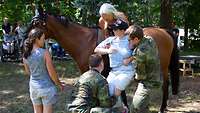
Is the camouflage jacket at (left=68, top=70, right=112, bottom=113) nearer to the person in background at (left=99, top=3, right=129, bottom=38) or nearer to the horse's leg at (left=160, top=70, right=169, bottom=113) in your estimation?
the person in background at (left=99, top=3, right=129, bottom=38)

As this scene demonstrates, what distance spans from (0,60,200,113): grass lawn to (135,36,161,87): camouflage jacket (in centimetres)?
163

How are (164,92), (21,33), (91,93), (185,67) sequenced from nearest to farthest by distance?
(91,93) < (164,92) < (21,33) < (185,67)

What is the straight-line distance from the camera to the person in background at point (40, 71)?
4871mm

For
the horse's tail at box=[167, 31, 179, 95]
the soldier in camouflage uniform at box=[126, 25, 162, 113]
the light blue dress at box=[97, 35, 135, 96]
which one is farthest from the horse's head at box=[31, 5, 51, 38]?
the horse's tail at box=[167, 31, 179, 95]

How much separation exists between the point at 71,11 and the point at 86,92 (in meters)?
10.7

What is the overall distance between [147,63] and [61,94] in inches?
158

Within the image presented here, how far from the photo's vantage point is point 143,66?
5027 mm

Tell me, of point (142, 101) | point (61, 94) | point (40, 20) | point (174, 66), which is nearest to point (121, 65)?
point (142, 101)

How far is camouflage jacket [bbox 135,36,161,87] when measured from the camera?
495cm

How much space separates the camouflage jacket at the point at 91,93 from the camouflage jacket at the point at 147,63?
3.09 ft

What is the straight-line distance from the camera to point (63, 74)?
11.5 meters

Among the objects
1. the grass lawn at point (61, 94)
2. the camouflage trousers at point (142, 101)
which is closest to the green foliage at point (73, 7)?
the grass lawn at point (61, 94)

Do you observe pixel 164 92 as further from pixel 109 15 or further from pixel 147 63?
pixel 147 63

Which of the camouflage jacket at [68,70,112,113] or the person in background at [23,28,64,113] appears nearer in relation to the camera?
the camouflage jacket at [68,70,112,113]
